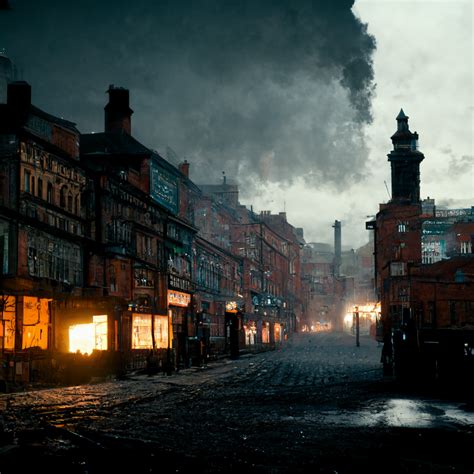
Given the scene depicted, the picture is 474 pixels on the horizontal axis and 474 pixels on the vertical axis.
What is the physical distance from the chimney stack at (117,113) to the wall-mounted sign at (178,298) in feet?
45.4

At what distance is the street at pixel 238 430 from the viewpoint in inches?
394

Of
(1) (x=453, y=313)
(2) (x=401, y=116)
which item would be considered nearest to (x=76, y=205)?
(1) (x=453, y=313)

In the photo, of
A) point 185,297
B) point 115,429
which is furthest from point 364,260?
point 115,429

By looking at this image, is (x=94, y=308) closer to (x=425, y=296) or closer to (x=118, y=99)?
(x=118, y=99)

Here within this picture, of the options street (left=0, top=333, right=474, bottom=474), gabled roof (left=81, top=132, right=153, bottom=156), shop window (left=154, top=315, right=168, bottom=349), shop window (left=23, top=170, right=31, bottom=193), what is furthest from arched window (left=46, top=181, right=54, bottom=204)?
street (left=0, top=333, right=474, bottom=474)

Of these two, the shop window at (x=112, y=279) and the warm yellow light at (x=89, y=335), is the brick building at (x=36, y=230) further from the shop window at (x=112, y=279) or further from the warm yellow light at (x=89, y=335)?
Answer: the shop window at (x=112, y=279)

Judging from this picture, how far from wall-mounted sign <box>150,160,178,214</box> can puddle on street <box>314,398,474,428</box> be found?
110 ft

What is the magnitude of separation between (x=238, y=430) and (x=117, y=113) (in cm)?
4398

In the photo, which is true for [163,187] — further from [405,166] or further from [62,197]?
[405,166]

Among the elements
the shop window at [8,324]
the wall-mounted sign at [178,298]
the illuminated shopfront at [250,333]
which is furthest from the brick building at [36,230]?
the illuminated shopfront at [250,333]

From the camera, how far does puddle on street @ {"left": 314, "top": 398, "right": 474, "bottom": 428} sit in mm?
14141

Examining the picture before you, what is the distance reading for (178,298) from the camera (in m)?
50.3

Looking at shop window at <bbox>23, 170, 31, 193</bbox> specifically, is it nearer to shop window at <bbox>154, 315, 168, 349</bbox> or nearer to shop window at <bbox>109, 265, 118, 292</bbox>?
shop window at <bbox>109, 265, 118, 292</bbox>

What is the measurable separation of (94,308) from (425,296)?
35.5 m
